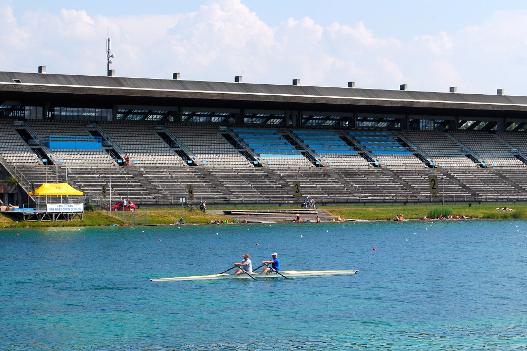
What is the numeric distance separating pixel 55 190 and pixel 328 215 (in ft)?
95.8

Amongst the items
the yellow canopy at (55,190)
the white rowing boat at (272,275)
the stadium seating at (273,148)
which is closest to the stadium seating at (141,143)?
the stadium seating at (273,148)

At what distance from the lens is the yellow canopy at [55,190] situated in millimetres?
Answer: 99625

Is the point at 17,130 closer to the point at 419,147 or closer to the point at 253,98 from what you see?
the point at 253,98

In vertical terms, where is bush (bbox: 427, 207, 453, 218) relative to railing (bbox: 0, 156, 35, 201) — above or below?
below

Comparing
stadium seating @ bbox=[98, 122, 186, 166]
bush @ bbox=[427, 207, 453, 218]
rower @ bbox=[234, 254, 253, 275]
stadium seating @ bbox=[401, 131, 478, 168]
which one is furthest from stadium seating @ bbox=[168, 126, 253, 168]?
rower @ bbox=[234, 254, 253, 275]

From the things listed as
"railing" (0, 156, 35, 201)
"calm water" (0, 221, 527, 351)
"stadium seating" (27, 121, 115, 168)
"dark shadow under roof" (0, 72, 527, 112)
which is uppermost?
"dark shadow under roof" (0, 72, 527, 112)

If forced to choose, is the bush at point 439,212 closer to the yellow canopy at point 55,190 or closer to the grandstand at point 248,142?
the grandstand at point 248,142

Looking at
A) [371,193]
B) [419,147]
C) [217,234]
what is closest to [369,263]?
[217,234]

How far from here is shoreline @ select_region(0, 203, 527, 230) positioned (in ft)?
333

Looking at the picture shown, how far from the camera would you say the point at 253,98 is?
427 feet

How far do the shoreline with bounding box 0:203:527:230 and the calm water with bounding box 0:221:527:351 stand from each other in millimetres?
7860

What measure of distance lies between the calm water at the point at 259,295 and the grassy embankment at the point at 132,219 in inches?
169

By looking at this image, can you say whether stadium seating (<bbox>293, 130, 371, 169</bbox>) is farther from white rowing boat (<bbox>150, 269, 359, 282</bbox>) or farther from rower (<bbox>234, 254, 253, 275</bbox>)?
rower (<bbox>234, 254, 253, 275</bbox>)

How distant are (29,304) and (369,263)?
90.4ft
